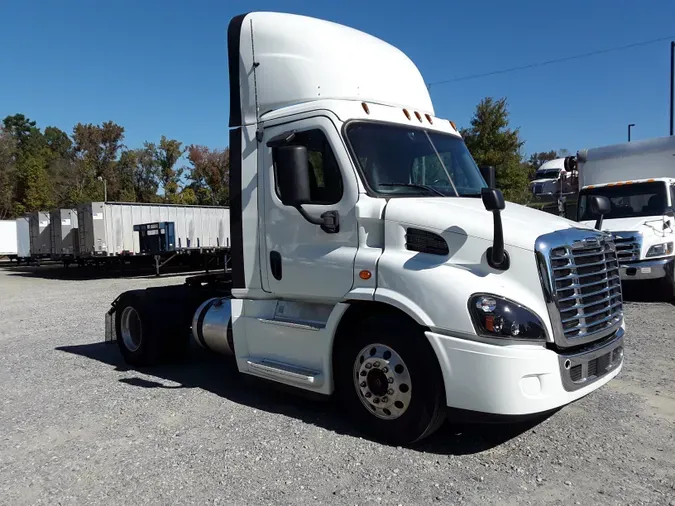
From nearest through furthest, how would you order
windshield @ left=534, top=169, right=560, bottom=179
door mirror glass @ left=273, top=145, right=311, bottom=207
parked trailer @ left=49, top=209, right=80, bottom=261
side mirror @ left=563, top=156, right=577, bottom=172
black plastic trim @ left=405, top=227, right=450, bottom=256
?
black plastic trim @ left=405, top=227, right=450, bottom=256 < door mirror glass @ left=273, top=145, right=311, bottom=207 < side mirror @ left=563, top=156, right=577, bottom=172 < parked trailer @ left=49, top=209, right=80, bottom=261 < windshield @ left=534, top=169, right=560, bottom=179

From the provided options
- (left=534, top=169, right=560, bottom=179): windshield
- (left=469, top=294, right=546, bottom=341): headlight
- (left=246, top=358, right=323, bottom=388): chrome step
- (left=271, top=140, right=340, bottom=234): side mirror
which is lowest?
(left=246, top=358, right=323, bottom=388): chrome step

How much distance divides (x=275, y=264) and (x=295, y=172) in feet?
3.50

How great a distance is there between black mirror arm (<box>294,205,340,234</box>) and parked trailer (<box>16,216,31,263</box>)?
29483 millimetres

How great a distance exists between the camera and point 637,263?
1073cm

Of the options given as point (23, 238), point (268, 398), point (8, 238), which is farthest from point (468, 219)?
point (8, 238)

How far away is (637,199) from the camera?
454 inches

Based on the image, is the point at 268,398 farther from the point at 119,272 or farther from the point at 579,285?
the point at 119,272

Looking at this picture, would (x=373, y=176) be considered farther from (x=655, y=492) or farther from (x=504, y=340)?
(x=655, y=492)

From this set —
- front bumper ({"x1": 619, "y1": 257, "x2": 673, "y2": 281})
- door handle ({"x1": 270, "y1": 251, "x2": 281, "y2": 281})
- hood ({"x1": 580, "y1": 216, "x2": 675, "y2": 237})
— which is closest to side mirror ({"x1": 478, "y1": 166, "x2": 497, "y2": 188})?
door handle ({"x1": 270, "y1": 251, "x2": 281, "y2": 281})

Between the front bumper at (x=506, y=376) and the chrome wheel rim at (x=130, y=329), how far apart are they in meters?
4.46

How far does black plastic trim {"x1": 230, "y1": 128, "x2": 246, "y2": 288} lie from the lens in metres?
5.31

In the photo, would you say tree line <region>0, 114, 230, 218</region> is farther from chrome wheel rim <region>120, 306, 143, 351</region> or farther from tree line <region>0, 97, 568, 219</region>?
chrome wheel rim <region>120, 306, 143, 351</region>

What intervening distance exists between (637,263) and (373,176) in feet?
27.2

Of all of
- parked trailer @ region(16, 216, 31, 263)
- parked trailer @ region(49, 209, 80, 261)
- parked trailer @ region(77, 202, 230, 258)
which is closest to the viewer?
parked trailer @ region(77, 202, 230, 258)
